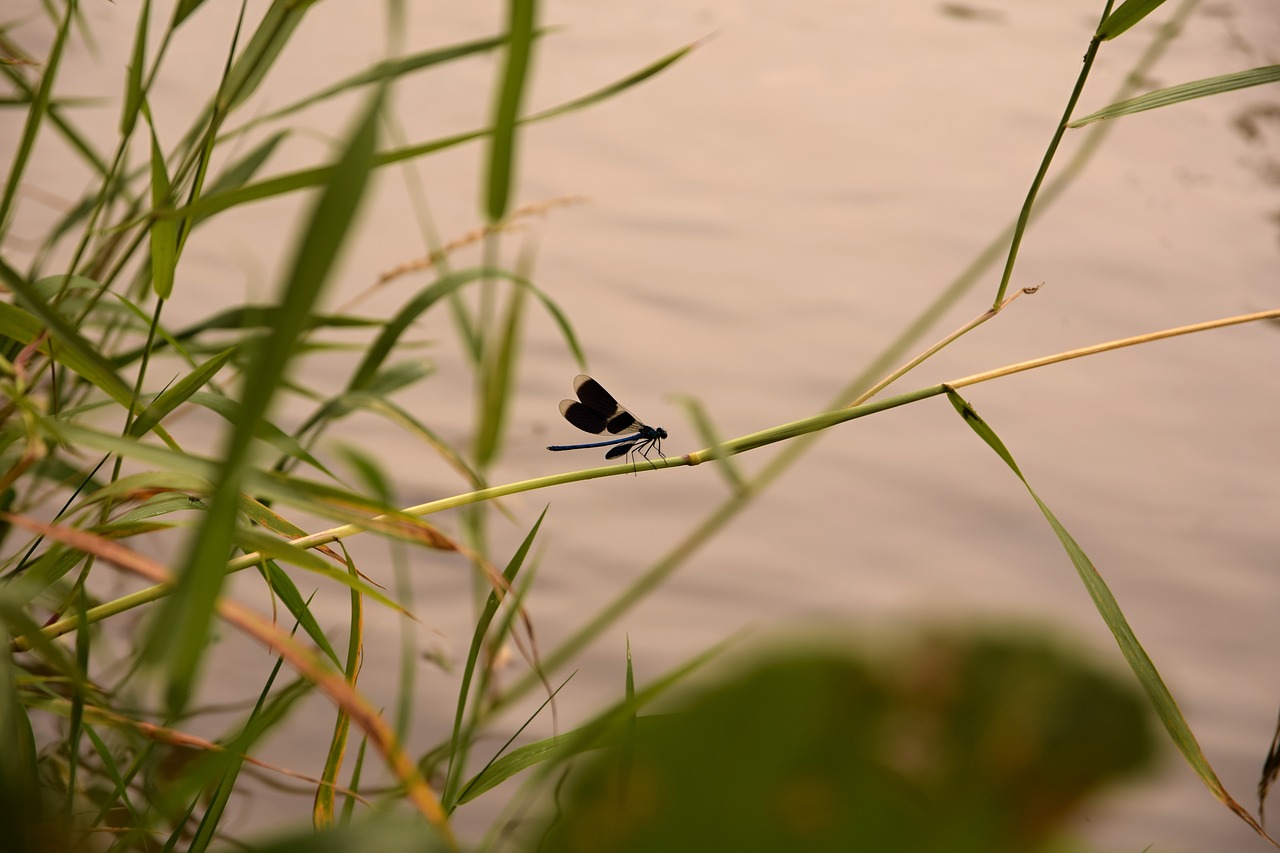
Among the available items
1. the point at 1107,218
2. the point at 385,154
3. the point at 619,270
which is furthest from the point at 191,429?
the point at 1107,218

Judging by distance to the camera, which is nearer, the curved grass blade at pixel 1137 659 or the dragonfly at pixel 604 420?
the curved grass blade at pixel 1137 659

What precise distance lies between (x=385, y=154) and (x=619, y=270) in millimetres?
1302

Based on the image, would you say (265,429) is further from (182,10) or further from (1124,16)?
(1124,16)

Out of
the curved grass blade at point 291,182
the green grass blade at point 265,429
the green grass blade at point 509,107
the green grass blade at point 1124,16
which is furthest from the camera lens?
the green grass blade at point 265,429

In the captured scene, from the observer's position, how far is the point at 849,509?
137cm

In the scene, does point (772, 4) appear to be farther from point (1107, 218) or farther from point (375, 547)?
point (375, 547)

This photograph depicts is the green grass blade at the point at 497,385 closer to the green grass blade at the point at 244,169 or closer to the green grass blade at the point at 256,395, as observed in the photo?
the green grass blade at the point at 256,395

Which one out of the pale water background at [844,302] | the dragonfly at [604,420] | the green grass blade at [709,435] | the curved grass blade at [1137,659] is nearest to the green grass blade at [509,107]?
the green grass blade at [709,435]

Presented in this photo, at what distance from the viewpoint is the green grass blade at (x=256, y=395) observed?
0.21 meters

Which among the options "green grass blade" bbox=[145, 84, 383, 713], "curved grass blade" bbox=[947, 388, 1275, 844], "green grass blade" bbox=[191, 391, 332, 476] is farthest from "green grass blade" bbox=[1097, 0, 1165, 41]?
"green grass blade" bbox=[191, 391, 332, 476]

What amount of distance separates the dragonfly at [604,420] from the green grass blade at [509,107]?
0.57 metres

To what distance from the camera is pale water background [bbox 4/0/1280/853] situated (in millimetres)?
1224

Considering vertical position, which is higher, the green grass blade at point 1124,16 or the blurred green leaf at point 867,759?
the green grass blade at point 1124,16

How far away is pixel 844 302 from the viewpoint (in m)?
1.64
